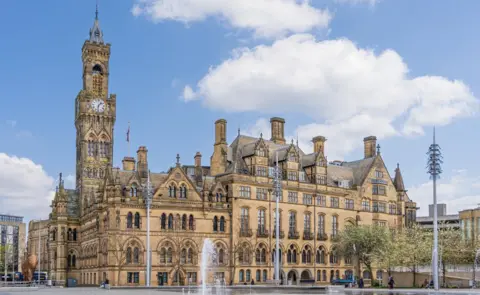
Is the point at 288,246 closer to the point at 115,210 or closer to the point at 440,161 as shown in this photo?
the point at 115,210

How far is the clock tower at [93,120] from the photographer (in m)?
112

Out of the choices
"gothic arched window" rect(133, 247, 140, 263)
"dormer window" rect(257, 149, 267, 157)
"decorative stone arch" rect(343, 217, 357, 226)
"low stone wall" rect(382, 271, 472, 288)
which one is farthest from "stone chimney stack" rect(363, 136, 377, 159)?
"gothic arched window" rect(133, 247, 140, 263)

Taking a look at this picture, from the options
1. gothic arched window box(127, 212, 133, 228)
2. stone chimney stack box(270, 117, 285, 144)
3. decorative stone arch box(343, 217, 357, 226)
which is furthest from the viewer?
stone chimney stack box(270, 117, 285, 144)

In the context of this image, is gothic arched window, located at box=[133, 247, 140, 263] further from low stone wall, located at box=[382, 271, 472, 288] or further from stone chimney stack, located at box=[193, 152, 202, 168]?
low stone wall, located at box=[382, 271, 472, 288]

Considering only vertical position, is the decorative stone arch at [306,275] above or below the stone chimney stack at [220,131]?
below

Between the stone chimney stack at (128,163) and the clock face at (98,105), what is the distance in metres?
24.8

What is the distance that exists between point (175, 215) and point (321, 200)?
78.7 feet

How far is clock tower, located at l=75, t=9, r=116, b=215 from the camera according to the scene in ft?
367

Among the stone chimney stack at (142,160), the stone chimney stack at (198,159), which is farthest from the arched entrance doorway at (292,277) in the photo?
the stone chimney stack at (142,160)

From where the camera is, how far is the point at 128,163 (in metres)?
92.4

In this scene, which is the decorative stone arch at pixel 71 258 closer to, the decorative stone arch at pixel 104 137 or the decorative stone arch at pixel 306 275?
the decorative stone arch at pixel 104 137

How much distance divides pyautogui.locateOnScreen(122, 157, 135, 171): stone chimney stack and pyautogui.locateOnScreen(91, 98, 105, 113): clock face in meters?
24.8

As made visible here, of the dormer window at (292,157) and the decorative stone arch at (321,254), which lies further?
the decorative stone arch at (321,254)

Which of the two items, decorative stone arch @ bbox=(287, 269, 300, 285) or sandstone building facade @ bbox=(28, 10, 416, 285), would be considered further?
decorative stone arch @ bbox=(287, 269, 300, 285)
